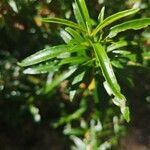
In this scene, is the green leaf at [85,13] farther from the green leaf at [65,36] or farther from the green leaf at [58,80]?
the green leaf at [58,80]

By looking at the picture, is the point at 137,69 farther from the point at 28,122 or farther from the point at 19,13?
the point at 28,122

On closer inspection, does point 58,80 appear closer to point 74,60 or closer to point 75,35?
point 74,60

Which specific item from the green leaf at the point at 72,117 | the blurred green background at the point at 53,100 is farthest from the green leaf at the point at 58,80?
the green leaf at the point at 72,117

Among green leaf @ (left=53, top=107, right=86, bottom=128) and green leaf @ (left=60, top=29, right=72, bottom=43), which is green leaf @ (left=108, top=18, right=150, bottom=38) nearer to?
green leaf @ (left=60, top=29, right=72, bottom=43)

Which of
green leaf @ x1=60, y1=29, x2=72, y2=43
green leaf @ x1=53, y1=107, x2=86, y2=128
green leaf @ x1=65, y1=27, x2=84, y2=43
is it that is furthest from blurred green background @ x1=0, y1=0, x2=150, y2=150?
green leaf @ x1=65, y1=27, x2=84, y2=43

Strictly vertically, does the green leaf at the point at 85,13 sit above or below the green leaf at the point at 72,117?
above

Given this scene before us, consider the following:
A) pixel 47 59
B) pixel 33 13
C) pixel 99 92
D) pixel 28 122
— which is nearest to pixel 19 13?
pixel 33 13
